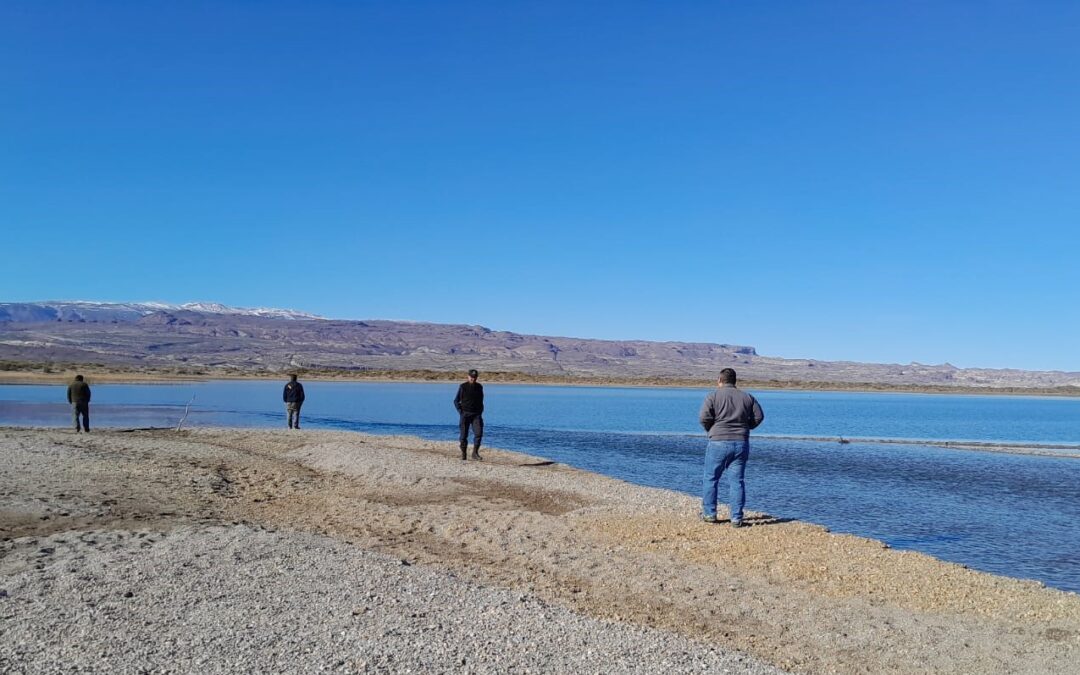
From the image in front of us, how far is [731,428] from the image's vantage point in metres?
12.3

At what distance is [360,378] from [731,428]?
111m

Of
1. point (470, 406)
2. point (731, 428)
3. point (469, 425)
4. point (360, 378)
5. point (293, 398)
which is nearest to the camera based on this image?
point (731, 428)

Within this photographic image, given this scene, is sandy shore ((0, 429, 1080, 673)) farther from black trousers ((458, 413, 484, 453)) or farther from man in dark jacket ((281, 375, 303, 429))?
man in dark jacket ((281, 375, 303, 429))

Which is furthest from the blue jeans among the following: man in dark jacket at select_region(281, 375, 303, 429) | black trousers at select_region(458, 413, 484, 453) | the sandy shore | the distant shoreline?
the distant shoreline

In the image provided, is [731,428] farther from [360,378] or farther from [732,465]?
[360,378]

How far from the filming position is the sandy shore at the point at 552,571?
733 centimetres

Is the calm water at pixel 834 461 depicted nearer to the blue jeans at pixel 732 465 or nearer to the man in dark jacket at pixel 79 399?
the blue jeans at pixel 732 465

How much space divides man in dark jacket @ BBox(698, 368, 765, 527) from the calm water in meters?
3.74

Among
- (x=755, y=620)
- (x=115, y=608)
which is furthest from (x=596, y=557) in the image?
(x=115, y=608)

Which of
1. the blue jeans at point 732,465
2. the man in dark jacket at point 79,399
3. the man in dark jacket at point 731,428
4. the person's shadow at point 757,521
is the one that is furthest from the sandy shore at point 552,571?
the man in dark jacket at point 79,399

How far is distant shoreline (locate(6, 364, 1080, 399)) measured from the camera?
82.1 m

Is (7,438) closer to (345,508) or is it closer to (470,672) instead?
(345,508)

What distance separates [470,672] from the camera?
6398mm

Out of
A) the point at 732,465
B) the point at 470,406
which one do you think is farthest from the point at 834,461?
the point at 732,465
